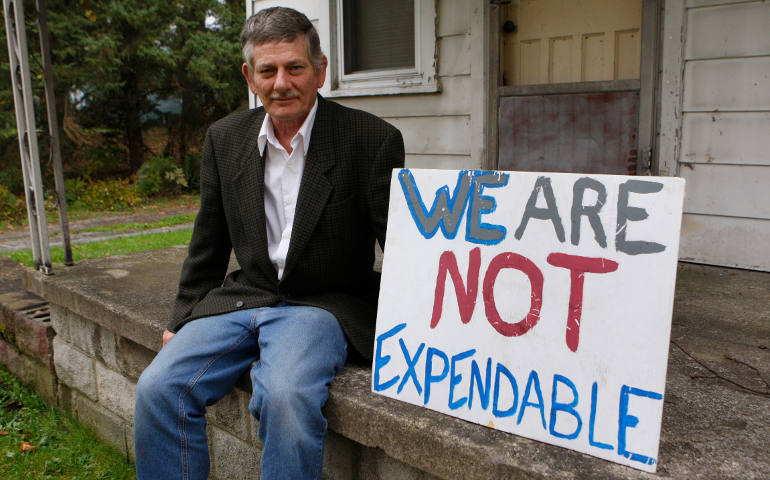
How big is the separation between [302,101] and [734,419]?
149 centimetres

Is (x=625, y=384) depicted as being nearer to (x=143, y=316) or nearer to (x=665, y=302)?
(x=665, y=302)

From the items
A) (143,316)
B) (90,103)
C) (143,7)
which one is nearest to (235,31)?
(143,7)

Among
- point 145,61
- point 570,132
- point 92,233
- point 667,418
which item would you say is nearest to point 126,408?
point 667,418

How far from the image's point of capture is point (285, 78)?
189 centimetres

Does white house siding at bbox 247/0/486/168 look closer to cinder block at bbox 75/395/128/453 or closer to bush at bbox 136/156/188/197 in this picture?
cinder block at bbox 75/395/128/453

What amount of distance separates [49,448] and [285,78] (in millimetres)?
2259

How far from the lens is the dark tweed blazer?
1938 mm

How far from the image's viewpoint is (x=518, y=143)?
4.04 meters

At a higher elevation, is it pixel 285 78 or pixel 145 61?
pixel 145 61

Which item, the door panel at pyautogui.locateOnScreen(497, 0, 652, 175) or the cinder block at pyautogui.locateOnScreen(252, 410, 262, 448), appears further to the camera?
the door panel at pyautogui.locateOnScreen(497, 0, 652, 175)

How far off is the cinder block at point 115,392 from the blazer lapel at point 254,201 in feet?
3.81

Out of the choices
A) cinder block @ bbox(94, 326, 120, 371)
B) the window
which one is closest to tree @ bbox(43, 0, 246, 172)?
the window

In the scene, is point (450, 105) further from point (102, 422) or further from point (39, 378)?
point (39, 378)

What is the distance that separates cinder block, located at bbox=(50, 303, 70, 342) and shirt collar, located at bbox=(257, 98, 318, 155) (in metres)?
1.75
